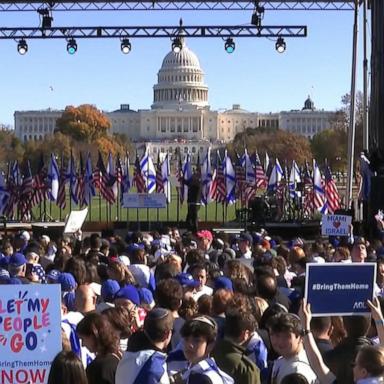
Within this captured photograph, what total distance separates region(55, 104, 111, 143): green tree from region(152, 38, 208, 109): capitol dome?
4419 centimetres

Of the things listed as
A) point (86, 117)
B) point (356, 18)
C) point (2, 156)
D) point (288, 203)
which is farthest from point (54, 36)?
point (86, 117)

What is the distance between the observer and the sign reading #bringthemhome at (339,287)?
714 cm

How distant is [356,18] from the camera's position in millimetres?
28297

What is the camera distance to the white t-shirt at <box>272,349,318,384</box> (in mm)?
6234

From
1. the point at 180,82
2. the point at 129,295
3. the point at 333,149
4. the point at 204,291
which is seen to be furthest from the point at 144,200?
the point at 180,82

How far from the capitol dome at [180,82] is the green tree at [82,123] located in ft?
145

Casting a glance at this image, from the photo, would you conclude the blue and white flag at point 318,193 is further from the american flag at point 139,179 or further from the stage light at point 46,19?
the stage light at point 46,19

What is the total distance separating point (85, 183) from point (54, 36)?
671cm

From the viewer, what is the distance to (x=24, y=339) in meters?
6.23

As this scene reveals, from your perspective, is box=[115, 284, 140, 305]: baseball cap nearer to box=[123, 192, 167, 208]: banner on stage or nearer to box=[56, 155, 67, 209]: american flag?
box=[123, 192, 167, 208]: banner on stage

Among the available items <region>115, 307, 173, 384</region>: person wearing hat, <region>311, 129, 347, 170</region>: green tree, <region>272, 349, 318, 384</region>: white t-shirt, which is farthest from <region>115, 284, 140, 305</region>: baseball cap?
<region>311, 129, 347, 170</region>: green tree

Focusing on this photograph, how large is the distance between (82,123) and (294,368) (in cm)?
13223

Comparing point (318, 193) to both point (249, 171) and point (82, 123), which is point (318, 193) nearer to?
point (249, 171)

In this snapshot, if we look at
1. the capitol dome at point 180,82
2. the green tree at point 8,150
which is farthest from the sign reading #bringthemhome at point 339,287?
the capitol dome at point 180,82
